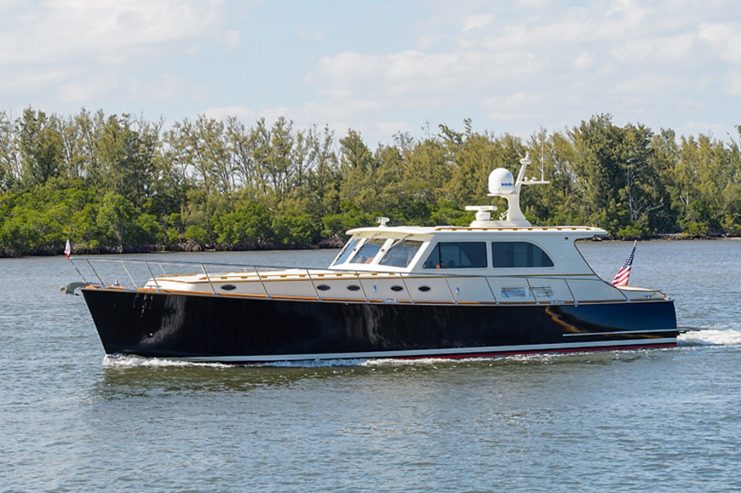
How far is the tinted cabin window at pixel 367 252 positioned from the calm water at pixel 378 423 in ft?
7.55

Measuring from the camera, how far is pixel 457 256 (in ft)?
75.1

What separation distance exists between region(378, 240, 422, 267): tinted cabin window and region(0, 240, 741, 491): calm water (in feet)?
6.57

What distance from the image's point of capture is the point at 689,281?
44406 mm

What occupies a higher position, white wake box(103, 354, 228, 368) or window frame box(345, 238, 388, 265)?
window frame box(345, 238, 388, 265)

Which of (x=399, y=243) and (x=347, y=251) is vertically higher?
(x=399, y=243)

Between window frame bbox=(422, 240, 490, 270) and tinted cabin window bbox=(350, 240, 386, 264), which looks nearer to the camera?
window frame bbox=(422, 240, 490, 270)

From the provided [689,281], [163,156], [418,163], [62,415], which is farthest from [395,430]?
[418,163]

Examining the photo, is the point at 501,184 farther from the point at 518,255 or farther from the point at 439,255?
the point at 439,255

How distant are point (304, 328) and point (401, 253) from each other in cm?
252

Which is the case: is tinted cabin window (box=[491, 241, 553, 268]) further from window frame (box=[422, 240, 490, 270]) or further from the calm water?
the calm water

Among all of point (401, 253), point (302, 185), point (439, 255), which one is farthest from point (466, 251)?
point (302, 185)

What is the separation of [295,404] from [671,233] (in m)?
81.5

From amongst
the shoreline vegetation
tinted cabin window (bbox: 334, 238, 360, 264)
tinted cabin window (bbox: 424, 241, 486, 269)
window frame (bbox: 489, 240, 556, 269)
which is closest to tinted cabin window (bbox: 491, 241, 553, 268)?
window frame (bbox: 489, 240, 556, 269)

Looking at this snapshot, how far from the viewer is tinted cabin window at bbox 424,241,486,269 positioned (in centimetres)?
2270
